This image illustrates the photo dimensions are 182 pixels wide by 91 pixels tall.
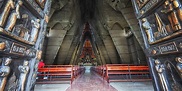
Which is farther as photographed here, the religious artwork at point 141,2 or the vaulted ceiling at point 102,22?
the vaulted ceiling at point 102,22

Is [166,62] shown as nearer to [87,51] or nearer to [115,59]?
[115,59]

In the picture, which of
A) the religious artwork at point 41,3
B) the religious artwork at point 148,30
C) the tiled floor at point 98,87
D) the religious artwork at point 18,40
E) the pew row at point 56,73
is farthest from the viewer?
the pew row at point 56,73

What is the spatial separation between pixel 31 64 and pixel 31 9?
1049 millimetres

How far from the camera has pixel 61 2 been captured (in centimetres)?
675

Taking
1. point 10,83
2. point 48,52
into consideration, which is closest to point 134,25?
point 10,83

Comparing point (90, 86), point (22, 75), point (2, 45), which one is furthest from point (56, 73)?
point (2, 45)

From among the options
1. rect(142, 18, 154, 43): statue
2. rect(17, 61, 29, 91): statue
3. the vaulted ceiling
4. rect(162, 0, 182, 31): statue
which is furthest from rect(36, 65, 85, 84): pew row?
the vaulted ceiling

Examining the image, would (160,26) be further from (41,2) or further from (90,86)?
(90,86)

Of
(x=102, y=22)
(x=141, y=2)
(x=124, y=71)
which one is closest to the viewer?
(x=141, y=2)

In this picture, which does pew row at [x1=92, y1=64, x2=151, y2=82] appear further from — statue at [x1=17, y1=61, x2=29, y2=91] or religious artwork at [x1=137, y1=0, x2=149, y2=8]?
statue at [x1=17, y1=61, x2=29, y2=91]

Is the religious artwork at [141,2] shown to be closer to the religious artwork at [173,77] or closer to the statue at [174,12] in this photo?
the statue at [174,12]

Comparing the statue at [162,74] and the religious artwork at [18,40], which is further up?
the religious artwork at [18,40]

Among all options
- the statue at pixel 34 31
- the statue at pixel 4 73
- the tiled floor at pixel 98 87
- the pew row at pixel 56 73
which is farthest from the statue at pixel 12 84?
the pew row at pixel 56 73

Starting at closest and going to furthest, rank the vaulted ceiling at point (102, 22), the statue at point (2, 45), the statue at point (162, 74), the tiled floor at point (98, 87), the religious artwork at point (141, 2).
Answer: the statue at point (2, 45) < the statue at point (162, 74) < the religious artwork at point (141, 2) < the tiled floor at point (98, 87) < the vaulted ceiling at point (102, 22)
